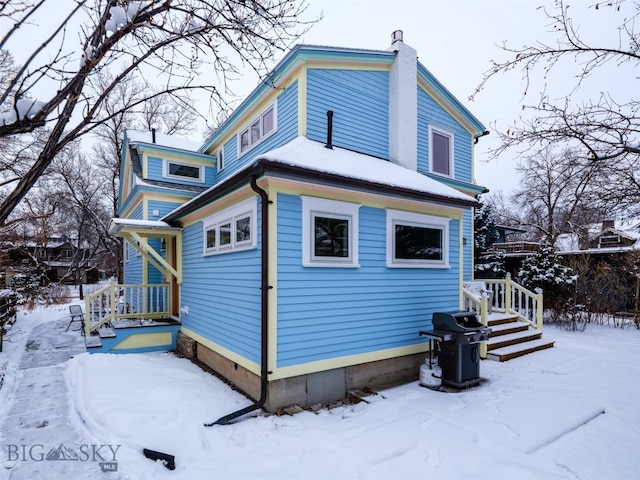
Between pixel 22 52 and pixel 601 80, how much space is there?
502 centimetres

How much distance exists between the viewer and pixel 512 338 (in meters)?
8.56

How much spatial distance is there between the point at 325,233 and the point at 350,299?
3.93 feet

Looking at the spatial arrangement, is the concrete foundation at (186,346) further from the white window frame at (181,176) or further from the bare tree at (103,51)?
the bare tree at (103,51)

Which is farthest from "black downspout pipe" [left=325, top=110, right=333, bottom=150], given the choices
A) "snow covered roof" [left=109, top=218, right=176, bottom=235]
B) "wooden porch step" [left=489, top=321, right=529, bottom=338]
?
"wooden porch step" [left=489, top=321, right=529, bottom=338]

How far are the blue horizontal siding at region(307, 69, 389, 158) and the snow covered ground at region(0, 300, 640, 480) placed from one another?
5259mm

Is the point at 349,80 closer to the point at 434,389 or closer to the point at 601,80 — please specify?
the point at 601,80

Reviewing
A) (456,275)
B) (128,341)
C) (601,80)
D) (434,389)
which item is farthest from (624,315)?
(128,341)

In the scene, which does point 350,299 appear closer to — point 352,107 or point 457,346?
point 457,346

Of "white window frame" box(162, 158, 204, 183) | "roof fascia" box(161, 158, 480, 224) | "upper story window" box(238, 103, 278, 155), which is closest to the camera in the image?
"roof fascia" box(161, 158, 480, 224)

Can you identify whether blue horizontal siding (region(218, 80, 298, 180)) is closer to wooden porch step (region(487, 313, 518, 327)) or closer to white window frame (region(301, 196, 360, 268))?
white window frame (region(301, 196, 360, 268))

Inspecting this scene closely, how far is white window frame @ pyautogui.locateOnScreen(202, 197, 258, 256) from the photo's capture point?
5.63 meters

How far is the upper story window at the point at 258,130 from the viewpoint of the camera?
8547mm

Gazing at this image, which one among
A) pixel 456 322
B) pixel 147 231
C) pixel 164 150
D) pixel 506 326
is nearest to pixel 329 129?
pixel 456 322

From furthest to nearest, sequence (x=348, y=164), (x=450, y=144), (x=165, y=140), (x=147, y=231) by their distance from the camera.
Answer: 1. (x=165, y=140)
2. (x=450, y=144)
3. (x=147, y=231)
4. (x=348, y=164)
